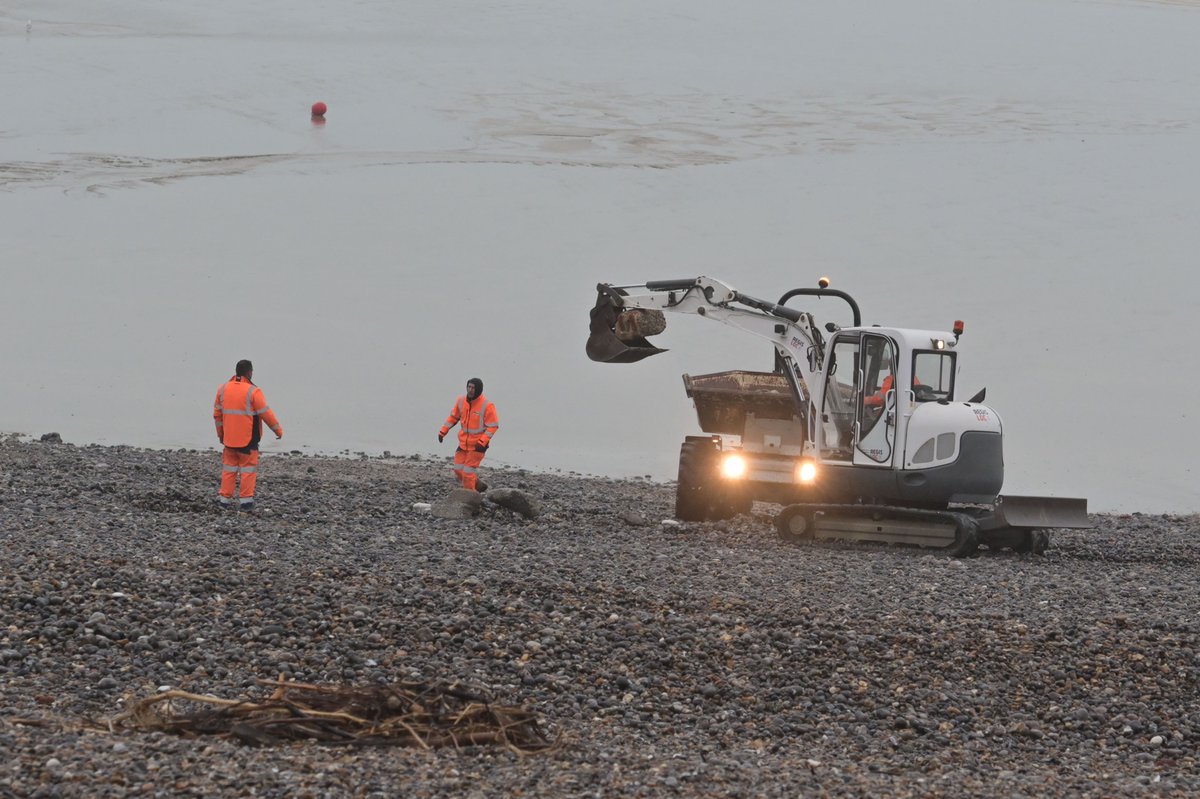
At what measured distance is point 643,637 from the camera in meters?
6.64

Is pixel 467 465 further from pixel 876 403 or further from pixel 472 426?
pixel 876 403

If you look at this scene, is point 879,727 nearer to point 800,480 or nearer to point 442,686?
point 442,686

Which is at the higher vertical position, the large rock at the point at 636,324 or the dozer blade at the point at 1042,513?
the large rock at the point at 636,324

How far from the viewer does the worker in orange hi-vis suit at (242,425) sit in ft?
33.2

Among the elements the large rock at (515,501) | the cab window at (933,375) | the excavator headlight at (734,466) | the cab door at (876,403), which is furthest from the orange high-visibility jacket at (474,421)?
the cab window at (933,375)

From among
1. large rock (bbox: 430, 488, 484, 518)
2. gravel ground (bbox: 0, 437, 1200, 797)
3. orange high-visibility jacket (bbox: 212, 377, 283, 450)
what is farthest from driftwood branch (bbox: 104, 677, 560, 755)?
large rock (bbox: 430, 488, 484, 518)

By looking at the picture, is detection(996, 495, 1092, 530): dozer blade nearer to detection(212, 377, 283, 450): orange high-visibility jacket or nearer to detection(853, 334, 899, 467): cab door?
detection(853, 334, 899, 467): cab door

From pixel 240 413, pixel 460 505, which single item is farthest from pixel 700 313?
pixel 240 413

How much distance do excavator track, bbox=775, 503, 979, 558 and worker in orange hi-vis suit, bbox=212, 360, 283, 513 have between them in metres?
4.00

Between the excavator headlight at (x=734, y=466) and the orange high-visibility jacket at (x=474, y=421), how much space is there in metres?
1.90

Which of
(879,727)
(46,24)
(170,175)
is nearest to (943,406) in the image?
(879,727)

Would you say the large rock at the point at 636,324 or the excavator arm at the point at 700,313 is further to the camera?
the large rock at the point at 636,324

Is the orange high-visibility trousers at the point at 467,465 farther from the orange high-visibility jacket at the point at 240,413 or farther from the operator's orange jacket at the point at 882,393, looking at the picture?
the operator's orange jacket at the point at 882,393

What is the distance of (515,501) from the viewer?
36.3ft
